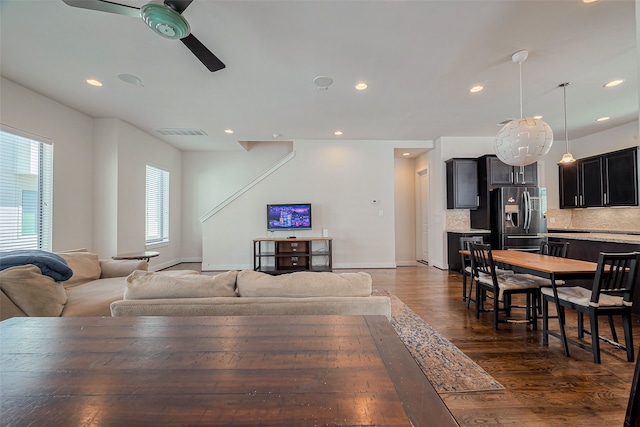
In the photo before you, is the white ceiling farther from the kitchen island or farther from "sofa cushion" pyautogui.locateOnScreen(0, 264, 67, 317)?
"sofa cushion" pyautogui.locateOnScreen(0, 264, 67, 317)

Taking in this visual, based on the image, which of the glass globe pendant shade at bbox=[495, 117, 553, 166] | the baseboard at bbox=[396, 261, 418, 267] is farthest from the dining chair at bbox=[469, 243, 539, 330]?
the baseboard at bbox=[396, 261, 418, 267]

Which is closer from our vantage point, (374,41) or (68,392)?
(68,392)

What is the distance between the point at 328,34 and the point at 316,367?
2.72m

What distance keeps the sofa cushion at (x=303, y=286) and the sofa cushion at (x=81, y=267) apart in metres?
2.54

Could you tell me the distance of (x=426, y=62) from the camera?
9.58ft

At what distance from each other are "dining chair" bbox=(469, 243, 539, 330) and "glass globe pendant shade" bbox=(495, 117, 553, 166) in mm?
1025

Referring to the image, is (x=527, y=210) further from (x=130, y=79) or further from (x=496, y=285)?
(x=130, y=79)

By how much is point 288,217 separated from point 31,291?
159 inches

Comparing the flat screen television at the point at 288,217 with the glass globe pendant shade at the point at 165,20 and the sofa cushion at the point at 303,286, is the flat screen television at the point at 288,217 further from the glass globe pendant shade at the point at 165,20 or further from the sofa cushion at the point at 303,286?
the sofa cushion at the point at 303,286

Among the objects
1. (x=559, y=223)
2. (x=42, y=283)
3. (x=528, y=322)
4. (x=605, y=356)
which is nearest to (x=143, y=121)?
(x=42, y=283)

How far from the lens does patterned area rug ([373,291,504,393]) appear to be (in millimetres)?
1812

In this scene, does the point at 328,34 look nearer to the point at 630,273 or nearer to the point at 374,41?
the point at 374,41

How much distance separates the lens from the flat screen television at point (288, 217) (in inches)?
226

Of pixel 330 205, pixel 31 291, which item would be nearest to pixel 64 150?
pixel 31 291
